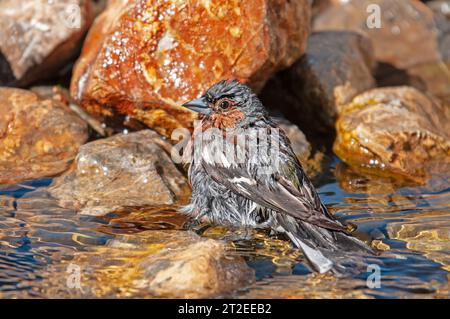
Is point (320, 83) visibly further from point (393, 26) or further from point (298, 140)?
point (393, 26)

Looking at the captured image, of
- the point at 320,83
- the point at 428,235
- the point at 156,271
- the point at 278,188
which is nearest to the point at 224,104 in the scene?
the point at 278,188

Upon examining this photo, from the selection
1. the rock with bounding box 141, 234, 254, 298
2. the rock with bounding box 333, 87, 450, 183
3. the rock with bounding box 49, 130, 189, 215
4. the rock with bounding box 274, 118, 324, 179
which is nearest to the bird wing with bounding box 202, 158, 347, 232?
the rock with bounding box 141, 234, 254, 298

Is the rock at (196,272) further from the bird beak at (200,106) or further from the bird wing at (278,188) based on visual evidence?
the bird beak at (200,106)

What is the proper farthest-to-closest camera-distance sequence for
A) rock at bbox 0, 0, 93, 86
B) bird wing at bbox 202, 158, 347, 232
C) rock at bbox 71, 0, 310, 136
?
rock at bbox 0, 0, 93, 86 < rock at bbox 71, 0, 310, 136 < bird wing at bbox 202, 158, 347, 232

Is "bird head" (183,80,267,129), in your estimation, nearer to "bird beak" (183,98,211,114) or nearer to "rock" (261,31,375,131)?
"bird beak" (183,98,211,114)

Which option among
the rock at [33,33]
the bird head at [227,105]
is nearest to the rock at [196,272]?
the bird head at [227,105]
